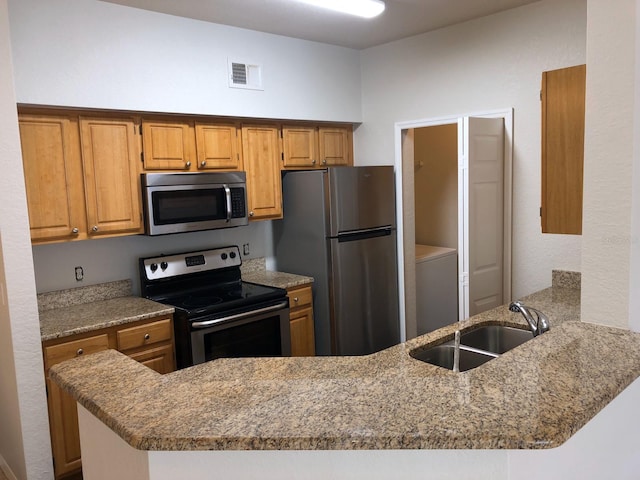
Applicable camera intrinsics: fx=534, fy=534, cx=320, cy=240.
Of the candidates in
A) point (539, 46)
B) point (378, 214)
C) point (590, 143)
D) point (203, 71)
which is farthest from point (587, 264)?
point (203, 71)

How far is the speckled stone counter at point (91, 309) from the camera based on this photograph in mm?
2828

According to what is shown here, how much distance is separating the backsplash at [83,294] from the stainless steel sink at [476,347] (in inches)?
86.4

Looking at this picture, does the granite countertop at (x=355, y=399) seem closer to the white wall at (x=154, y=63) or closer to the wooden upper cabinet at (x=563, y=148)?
the wooden upper cabinet at (x=563, y=148)

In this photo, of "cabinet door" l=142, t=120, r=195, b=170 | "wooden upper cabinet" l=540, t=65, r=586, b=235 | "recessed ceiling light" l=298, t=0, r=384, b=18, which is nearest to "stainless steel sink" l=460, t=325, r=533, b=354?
"wooden upper cabinet" l=540, t=65, r=586, b=235

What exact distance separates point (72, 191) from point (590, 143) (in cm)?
260

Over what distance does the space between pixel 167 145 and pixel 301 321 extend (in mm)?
1538

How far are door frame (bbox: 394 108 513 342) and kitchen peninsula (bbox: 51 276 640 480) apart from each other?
205 centimetres

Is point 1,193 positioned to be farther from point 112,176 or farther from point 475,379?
A: point 475,379

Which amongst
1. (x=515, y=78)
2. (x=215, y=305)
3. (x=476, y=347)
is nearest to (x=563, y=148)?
(x=476, y=347)

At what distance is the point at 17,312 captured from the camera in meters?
2.55

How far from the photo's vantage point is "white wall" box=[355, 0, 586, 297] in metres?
3.30

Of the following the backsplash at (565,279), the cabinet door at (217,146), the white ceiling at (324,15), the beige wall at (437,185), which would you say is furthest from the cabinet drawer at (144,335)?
the beige wall at (437,185)

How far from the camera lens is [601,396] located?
1.28 metres

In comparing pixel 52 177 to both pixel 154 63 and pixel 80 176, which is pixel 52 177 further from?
pixel 154 63
